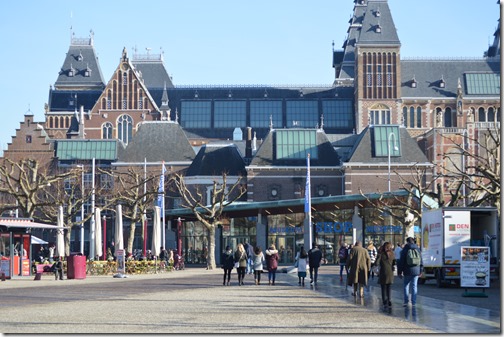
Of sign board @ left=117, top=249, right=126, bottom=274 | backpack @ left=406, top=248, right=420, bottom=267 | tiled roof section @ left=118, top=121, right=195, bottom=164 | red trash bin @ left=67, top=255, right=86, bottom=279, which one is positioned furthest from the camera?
tiled roof section @ left=118, top=121, right=195, bottom=164

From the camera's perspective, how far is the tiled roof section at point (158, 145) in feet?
314

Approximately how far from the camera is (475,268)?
93.8ft

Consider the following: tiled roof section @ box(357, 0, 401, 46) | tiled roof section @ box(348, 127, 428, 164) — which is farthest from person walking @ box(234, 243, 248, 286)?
tiled roof section @ box(357, 0, 401, 46)

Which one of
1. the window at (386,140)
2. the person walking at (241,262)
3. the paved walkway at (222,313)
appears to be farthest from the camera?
the window at (386,140)

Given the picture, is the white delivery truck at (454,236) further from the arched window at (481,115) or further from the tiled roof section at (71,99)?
the tiled roof section at (71,99)

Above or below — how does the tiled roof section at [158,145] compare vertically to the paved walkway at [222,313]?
above

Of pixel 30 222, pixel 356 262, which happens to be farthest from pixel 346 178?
pixel 356 262

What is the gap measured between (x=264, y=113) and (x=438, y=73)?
19763 millimetres

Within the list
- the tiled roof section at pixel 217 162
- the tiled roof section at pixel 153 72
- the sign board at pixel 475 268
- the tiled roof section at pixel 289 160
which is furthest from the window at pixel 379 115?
the sign board at pixel 475 268

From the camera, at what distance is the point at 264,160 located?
298 ft

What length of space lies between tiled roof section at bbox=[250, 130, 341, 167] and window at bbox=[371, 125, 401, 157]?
141 inches

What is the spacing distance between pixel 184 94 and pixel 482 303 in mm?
98073

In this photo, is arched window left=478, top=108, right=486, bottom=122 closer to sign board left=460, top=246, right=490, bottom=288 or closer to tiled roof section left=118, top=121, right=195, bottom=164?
tiled roof section left=118, top=121, right=195, bottom=164

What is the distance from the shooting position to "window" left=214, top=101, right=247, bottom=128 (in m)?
120
